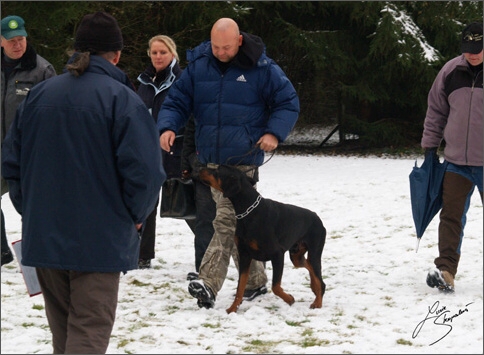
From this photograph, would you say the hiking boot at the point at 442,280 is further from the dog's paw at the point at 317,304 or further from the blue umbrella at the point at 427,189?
the dog's paw at the point at 317,304

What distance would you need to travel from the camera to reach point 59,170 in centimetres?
325

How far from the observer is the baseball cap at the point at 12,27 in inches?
241

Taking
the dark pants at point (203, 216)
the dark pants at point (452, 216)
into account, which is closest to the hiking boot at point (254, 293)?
the dark pants at point (203, 216)

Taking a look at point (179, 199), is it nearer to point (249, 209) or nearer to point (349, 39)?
point (249, 209)

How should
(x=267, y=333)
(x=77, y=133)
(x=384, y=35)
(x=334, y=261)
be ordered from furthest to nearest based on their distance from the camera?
(x=384, y=35), (x=334, y=261), (x=267, y=333), (x=77, y=133)

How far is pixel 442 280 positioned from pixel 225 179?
73.0 inches

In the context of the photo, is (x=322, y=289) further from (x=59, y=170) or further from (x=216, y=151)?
(x=59, y=170)

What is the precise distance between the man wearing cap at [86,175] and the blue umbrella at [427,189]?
10.4ft

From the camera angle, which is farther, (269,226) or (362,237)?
(362,237)

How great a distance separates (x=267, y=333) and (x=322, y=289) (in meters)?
0.79

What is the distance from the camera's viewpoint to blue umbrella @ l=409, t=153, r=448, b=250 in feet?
19.7

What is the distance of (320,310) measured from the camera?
5410 millimetres

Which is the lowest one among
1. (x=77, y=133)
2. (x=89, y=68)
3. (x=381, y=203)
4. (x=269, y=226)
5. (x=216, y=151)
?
(x=381, y=203)

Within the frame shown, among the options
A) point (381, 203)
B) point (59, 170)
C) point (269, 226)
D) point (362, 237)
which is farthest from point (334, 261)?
point (59, 170)
